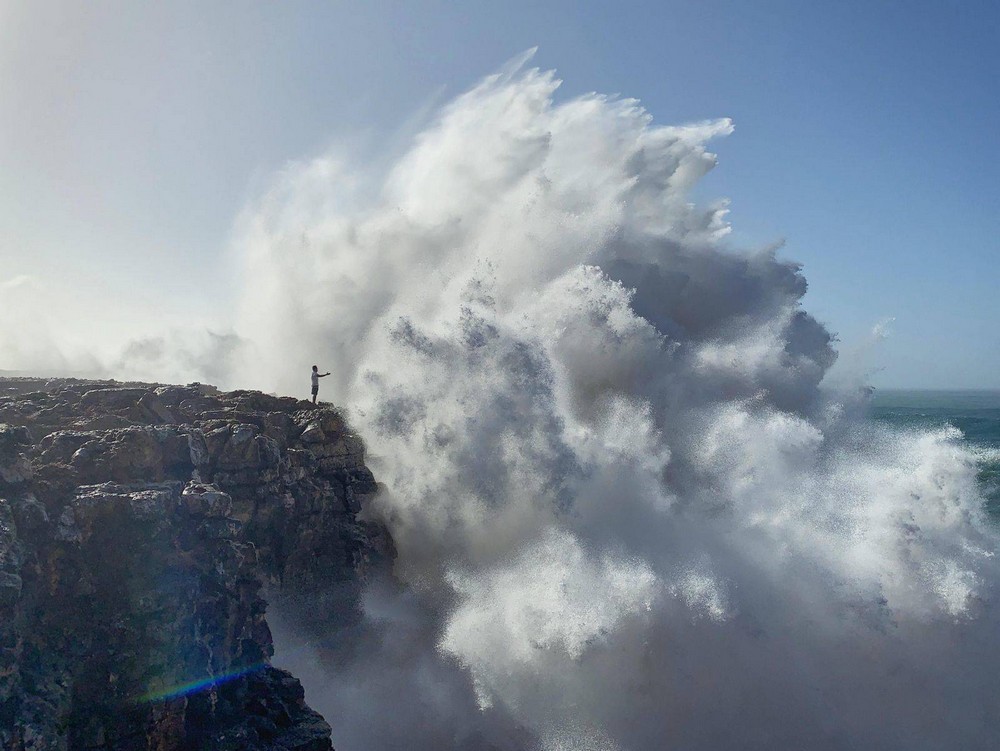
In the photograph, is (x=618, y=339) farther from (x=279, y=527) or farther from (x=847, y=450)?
(x=279, y=527)

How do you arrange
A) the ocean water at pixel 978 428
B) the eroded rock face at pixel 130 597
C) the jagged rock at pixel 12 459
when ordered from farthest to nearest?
the ocean water at pixel 978 428 < the jagged rock at pixel 12 459 < the eroded rock face at pixel 130 597

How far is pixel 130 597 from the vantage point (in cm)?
1258

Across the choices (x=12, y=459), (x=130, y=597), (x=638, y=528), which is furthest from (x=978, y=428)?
(x=12, y=459)

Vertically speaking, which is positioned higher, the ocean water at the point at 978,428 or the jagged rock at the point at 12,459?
the ocean water at the point at 978,428

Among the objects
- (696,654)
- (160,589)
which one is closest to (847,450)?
(696,654)

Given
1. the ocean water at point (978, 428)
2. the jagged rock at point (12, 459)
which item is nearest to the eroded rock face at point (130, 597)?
the jagged rock at point (12, 459)

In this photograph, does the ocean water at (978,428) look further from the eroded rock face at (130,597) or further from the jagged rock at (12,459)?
the jagged rock at (12,459)

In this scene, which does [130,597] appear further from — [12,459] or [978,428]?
[978,428]

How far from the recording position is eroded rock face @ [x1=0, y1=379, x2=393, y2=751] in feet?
37.4

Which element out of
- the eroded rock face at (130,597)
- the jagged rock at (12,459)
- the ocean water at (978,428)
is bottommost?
the eroded rock face at (130,597)

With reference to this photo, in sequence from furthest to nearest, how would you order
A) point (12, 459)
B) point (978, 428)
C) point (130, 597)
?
A: 1. point (978, 428)
2. point (12, 459)
3. point (130, 597)

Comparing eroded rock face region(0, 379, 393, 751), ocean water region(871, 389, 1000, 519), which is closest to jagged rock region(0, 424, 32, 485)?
eroded rock face region(0, 379, 393, 751)

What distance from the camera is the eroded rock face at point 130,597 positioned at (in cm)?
1141

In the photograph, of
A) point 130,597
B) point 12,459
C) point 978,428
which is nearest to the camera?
point 130,597
